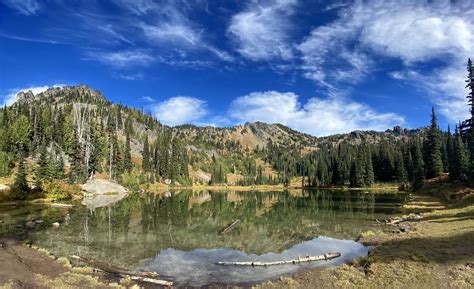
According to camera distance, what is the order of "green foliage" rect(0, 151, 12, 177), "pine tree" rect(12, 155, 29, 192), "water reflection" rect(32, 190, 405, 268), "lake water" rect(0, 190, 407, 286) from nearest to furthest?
"lake water" rect(0, 190, 407, 286), "water reflection" rect(32, 190, 405, 268), "pine tree" rect(12, 155, 29, 192), "green foliage" rect(0, 151, 12, 177)

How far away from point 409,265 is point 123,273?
21.4 m

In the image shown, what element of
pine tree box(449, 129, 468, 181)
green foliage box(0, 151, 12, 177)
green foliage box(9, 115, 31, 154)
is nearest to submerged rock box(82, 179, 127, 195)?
green foliage box(0, 151, 12, 177)

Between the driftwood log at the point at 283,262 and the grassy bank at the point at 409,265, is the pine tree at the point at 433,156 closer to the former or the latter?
the grassy bank at the point at 409,265

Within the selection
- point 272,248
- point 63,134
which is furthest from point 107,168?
point 272,248

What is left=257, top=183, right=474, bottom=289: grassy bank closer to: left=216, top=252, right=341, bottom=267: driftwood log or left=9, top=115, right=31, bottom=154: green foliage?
left=216, top=252, right=341, bottom=267: driftwood log

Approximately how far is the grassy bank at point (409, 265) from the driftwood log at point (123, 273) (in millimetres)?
7807

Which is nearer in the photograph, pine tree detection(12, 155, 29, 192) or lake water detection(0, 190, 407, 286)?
lake water detection(0, 190, 407, 286)

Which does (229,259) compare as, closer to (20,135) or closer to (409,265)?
(409,265)

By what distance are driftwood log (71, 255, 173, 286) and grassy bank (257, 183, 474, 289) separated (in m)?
7.81

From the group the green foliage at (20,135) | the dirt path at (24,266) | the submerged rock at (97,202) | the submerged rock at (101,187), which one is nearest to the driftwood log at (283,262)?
the dirt path at (24,266)

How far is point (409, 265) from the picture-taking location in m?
25.9

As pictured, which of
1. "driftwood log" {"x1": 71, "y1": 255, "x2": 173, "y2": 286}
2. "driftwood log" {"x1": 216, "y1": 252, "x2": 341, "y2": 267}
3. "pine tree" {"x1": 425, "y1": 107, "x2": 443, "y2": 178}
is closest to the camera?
"driftwood log" {"x1": 71, "y1": 255, "x2": 173, "y2": 286}

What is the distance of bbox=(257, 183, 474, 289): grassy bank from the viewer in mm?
22359

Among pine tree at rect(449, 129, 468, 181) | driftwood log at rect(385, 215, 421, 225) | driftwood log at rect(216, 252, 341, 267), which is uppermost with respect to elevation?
pine tree at rect(449, 129, 468, 181)
